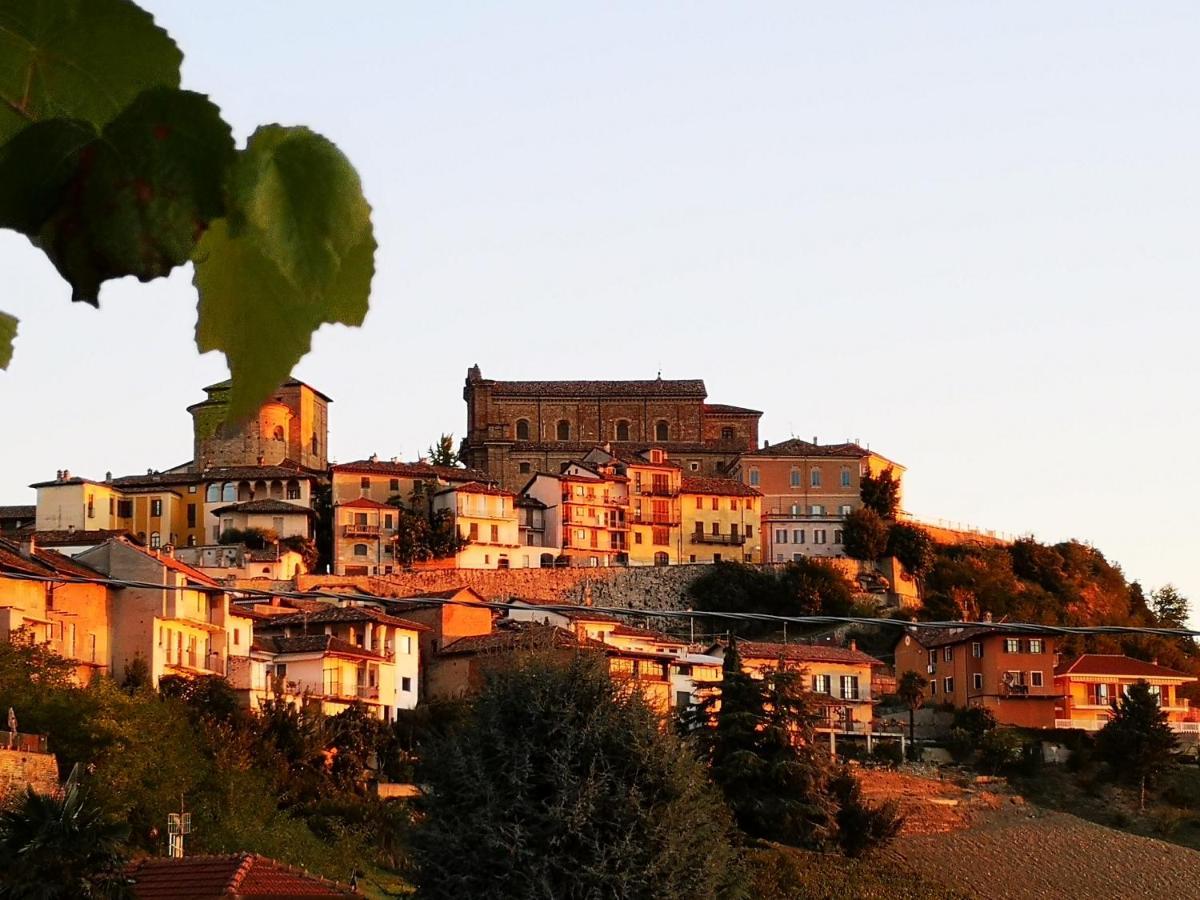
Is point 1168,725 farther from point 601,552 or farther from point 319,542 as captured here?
point 319,542

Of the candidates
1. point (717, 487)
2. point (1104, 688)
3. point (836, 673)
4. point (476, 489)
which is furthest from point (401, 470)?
point (1104, 688)

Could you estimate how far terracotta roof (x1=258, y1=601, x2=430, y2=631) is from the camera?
4975 cm

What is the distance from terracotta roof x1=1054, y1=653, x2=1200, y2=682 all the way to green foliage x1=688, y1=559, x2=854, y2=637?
7.58 metres

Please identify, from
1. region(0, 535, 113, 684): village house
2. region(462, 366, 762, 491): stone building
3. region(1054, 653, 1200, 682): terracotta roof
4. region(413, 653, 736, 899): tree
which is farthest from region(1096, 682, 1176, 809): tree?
region(0, 535, 113, 684): village house

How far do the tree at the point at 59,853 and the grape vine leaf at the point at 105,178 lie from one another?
76.1 feet

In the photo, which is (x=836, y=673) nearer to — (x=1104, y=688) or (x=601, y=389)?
(x=1104, y=688)

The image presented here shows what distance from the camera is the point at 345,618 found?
50.2m

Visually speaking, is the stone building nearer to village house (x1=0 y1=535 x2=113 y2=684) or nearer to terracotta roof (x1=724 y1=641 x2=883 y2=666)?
terracotta roof (x1=724 y1=641 x2=883 y2=666)

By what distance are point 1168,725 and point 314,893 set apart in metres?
37.1

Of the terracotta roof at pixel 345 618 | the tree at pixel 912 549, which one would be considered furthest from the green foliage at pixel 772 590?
the terracotta roof at pixel 345 618

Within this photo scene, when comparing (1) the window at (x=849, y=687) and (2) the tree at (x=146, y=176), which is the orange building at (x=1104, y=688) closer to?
(1) the window at (x=849, y=687)

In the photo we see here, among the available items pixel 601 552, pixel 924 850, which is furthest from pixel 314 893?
pixel 601 552

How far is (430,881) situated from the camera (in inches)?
1168

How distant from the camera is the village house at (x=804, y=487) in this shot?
241 ft
